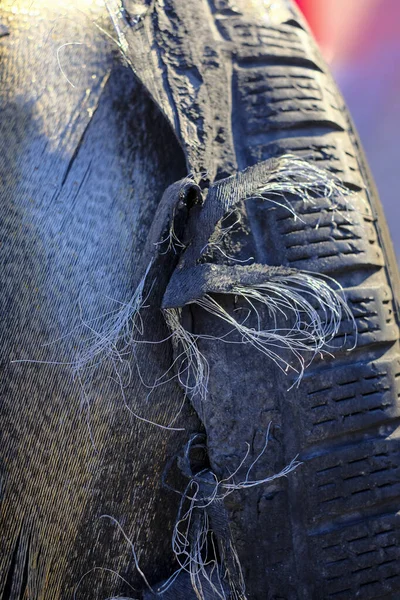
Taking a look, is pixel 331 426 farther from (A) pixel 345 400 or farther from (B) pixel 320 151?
(B) pixel 320 151

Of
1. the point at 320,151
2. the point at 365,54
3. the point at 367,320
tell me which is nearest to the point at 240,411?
the point at 367,320

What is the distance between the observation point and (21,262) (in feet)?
3.70

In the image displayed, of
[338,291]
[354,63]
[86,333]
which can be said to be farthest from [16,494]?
[354,63]

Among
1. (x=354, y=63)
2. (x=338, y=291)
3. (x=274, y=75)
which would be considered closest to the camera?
(x=338, y=291)

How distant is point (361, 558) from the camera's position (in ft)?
3.56

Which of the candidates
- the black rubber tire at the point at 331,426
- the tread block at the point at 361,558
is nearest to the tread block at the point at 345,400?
the black rubber tire at the point at 331,426

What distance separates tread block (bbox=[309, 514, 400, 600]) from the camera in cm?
108

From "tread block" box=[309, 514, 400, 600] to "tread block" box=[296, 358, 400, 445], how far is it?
0.59 ft

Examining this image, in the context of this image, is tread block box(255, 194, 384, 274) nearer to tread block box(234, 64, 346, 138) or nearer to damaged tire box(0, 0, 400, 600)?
damaged tire box(0, 0, 400, 600)

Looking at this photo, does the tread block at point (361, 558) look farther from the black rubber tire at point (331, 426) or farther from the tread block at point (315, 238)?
the tread block at point (315, 238)

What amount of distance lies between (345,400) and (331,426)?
6 centimetres

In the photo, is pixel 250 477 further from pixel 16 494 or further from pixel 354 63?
pixel 354 63

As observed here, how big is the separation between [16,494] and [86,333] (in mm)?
316

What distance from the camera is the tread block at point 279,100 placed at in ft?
4.12
